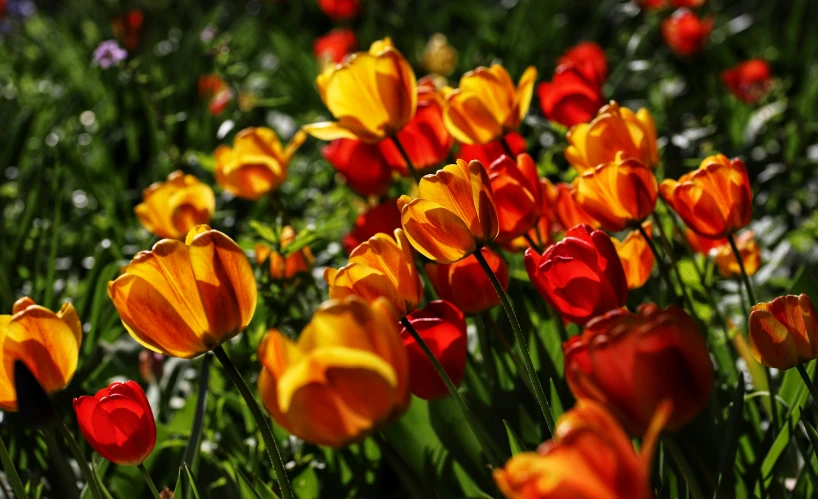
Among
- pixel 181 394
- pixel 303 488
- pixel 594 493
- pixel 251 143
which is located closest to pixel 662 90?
pixel 251 143

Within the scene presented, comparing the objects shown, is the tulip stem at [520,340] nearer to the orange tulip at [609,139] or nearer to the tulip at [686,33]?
the orange tulip at [609,139]

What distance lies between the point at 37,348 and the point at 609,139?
30.9 inches

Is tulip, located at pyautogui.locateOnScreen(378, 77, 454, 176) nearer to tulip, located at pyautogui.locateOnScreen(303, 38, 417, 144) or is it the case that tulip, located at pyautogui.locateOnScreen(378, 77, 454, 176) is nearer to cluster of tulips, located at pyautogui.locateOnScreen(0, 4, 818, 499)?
cluster of tulips, located at pyautogui.locateOnScreen(0, 4, 818, 499)

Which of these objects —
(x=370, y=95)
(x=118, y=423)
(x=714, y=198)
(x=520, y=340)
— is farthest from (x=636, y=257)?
(x=118, y=423)

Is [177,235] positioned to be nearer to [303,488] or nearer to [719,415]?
[303,488]

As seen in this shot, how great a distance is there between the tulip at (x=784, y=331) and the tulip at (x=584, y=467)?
48 cm

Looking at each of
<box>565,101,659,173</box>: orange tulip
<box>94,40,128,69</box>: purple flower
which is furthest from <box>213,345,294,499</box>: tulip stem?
<box>94,40,128,69</box>: purple flower

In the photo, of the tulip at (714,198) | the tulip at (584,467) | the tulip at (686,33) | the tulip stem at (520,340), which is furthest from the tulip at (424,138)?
the tulip at (686,33)

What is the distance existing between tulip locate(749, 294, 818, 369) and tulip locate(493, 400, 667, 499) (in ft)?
1.58

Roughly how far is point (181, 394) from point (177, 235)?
418 millimetres

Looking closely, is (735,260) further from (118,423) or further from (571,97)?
(118,423)

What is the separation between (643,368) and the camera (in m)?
0.67

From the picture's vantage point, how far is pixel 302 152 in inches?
127

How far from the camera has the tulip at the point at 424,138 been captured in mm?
1539
